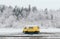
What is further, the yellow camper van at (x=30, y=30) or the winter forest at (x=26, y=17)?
the winter forest at (x=26, y=17)

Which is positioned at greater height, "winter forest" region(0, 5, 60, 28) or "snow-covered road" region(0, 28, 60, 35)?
"winter forest" region(0, 5, 60, 28)

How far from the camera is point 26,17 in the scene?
234 inches

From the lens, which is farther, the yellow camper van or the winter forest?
the winter forest

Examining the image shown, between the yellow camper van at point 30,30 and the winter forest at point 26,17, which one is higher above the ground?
the winter forest at point 26,17

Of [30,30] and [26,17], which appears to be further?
[26,17]

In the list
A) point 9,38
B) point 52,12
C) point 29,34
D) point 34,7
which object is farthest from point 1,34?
point 52,12

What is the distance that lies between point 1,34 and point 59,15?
1698 millimetres

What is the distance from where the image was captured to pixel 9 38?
5684 millimetres

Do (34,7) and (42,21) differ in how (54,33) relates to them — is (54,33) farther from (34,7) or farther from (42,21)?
(34,7)

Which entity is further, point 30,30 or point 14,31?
point 14,31

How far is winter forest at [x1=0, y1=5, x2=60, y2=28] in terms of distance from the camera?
588 centimetres

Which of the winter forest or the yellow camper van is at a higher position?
the winter forest

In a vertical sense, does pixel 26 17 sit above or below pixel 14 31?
above

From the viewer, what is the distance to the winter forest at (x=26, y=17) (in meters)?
5.88
